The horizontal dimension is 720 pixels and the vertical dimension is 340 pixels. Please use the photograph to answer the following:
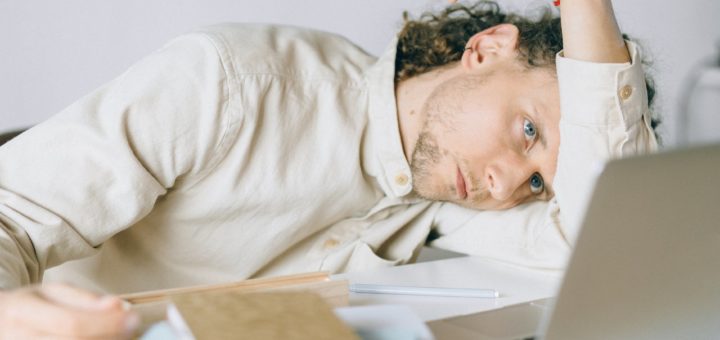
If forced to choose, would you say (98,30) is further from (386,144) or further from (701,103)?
(701,103)

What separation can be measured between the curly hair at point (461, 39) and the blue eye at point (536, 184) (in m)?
0.16

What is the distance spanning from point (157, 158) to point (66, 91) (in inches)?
24.8

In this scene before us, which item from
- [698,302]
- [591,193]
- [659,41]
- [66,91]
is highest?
[591,193]

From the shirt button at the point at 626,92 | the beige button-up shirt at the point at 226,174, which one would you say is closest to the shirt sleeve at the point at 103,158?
the beige button-up shirt at the point at 226,174

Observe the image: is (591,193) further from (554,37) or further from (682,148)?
(554,37)

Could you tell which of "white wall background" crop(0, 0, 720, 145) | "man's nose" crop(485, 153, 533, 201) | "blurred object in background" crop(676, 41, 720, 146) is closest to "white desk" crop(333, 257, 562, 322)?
"man's nose" crop(485, 153, 533, 201)

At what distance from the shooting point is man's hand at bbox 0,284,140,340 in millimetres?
509

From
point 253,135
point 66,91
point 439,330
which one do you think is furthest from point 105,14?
point 439,330

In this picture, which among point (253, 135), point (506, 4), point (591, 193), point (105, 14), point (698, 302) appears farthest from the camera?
point (506, 4)

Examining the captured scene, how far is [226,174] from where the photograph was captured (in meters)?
1.06

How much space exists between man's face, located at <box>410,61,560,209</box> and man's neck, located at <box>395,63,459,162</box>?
0.04 ft

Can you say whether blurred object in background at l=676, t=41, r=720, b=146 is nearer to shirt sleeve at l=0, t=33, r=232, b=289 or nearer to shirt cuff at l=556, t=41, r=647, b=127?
shirt cuff at l=556, t=41, r=647, b=127

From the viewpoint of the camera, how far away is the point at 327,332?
54 centimetres

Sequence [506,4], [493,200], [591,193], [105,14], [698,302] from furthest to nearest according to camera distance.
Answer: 1. [506,4]
2. [105,14]
3. [493,200]
4. [698,302]
5. [591,193]
